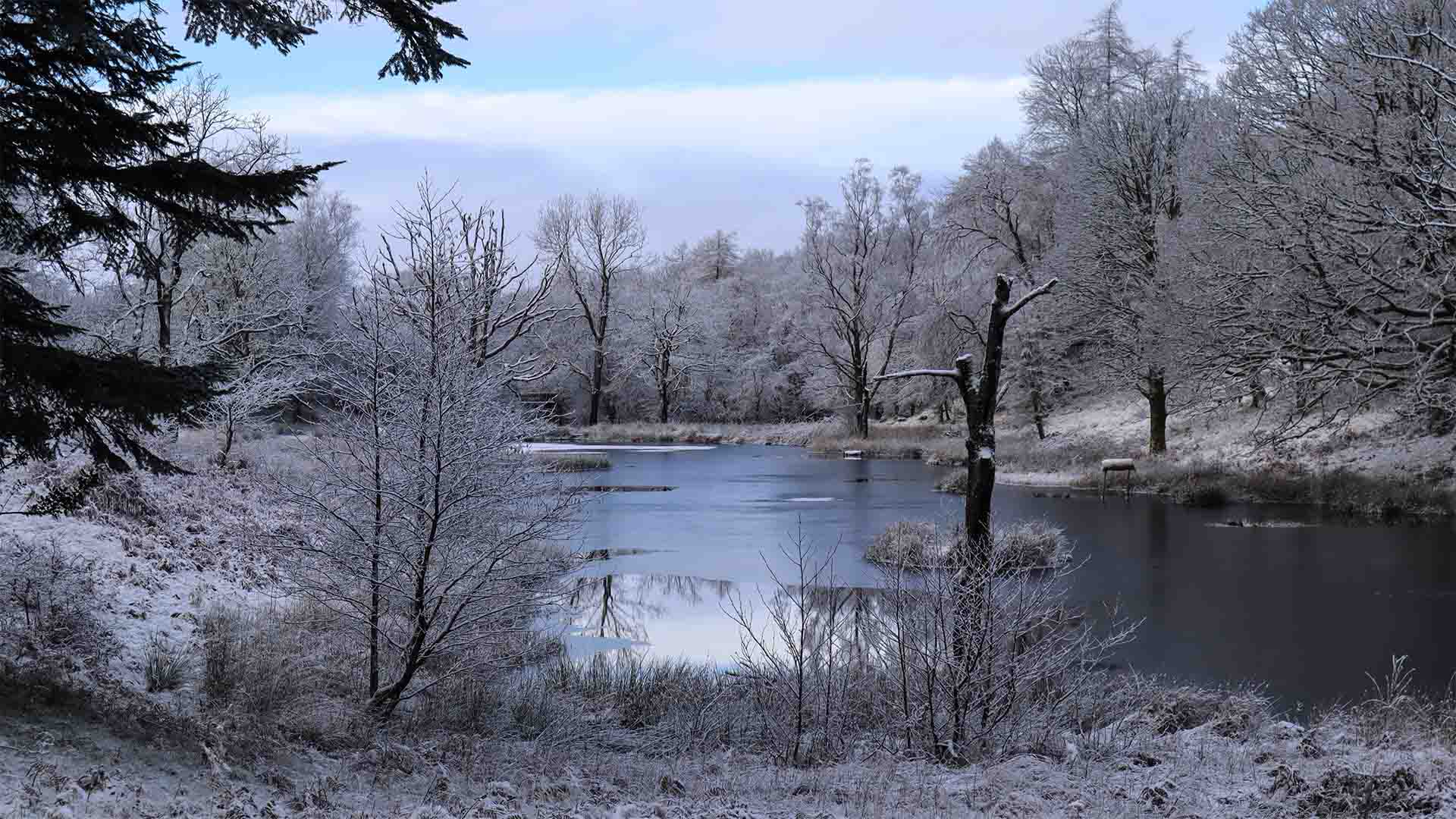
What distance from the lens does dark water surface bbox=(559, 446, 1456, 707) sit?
447 inches

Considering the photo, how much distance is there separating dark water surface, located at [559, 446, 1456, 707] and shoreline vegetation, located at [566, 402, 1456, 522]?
2.75 feet

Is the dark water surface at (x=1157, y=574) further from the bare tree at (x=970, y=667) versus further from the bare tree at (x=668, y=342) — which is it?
the bare tree at (x=668, y=342)

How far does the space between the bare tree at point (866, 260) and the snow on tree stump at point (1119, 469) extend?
18261 millimetres

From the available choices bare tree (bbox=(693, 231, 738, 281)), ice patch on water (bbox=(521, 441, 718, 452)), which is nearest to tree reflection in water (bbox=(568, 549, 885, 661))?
ice patch on water (bbox=(521, 441, 718, 452))

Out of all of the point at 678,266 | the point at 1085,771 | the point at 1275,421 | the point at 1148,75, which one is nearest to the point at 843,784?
the point at 1085,771

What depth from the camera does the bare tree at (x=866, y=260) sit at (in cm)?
4434

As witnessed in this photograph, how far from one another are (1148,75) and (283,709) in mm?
32679

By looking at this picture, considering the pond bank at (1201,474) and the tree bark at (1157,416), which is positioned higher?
the tree bark at (1157,416)

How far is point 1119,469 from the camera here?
989 inches

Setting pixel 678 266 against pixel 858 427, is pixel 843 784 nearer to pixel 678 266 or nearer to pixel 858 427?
pixel 858 427

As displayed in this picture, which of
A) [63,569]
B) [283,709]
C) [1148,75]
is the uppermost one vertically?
[1148,75]

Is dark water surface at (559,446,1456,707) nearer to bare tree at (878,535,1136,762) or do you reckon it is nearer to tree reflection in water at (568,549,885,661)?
tree reflection in water at (568,549,885,661)

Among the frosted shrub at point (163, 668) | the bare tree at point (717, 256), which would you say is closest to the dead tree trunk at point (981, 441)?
the frosted shrub at point (163, 668)

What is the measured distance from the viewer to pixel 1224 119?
22625 millimetres
